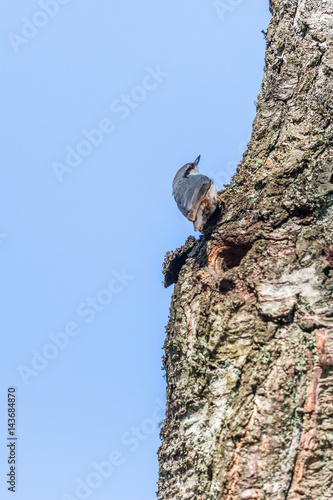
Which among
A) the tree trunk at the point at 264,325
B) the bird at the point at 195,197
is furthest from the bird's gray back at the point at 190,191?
the tree trunk at the point at 264,325

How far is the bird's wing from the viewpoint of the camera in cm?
325

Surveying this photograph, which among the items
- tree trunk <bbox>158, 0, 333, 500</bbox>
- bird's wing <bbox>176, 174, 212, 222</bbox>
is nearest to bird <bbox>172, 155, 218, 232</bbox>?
bird's wing <bbox>176, 174, 212, 222</bbox>

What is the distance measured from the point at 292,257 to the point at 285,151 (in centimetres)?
78

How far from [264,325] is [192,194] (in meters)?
1.44

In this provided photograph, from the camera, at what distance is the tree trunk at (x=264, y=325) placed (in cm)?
196

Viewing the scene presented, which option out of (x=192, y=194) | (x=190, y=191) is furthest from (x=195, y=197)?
(x=190, y=191)

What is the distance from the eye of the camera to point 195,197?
3.33m

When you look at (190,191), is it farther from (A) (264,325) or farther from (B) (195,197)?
(A) (264,325)

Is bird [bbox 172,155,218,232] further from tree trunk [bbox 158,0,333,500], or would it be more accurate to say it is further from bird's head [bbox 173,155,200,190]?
tree trunk [bbox 158,0,333,500]

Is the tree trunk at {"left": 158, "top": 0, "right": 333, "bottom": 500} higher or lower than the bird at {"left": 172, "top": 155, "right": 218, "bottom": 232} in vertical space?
lower

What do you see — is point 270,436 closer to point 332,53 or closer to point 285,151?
point 285,151

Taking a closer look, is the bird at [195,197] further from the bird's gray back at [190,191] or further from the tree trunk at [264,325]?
the tree trunk at [264,325]

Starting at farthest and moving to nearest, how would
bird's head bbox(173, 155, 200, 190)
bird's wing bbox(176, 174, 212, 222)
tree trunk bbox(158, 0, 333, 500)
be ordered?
bird's head bbox(173, 155, 200, 190), bird's wing bbox(176, 174, 212, 222), tree trunk bbox(158, 0, 333, 500)

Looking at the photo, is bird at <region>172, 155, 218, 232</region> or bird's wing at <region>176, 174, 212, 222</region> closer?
bird at <region>172, 155, 218, 232</region>
